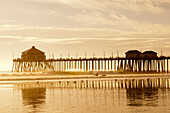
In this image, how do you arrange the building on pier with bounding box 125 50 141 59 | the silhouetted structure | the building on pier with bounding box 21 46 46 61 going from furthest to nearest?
the building on pier with bounding box 21 46 46 61 < the silhouetted structure < the building on pier with bounding box 125 50 141 59

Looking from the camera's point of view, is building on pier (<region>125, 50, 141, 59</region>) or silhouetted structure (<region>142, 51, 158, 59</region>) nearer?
building on pier (<region>125, 50, 141, 59</region>)

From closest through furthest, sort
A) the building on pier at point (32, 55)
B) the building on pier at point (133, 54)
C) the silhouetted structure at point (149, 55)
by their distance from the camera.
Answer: the building on pier at point (133, 54)
the silhouetted structure at point (149, 55)
the building on pier at point (32, 55)

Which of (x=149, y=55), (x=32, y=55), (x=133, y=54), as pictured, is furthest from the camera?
(x=32, y=55)

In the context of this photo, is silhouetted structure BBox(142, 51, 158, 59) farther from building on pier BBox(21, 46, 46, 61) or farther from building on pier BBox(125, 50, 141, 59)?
building on pier BBox(21, 46, 46, 61)

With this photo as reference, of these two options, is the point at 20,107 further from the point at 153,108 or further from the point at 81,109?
the point at 153,108

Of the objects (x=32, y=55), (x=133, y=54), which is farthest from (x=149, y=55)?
(x=32, y=55)

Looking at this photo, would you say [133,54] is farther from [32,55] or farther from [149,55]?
[32,55]

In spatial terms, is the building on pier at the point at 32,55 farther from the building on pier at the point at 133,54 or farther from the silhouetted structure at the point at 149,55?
the silhouetted structure at the point at 149,55

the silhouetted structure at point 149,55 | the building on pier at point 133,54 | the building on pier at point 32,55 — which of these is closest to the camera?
the building on pier at point 133,54

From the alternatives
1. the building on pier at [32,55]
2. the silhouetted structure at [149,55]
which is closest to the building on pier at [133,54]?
the silhouetted structure at [149,55]

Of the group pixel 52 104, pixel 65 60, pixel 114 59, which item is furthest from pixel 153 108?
pixel 65 60

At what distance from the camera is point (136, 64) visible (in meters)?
90.6

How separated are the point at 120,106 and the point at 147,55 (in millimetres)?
71992

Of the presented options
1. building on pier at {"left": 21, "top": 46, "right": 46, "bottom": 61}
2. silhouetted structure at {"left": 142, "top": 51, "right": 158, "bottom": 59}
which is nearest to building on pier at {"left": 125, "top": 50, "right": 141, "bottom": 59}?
silhouetted structure at {"left": 142, "top": 51, "right": 158, "bottom": 59}
